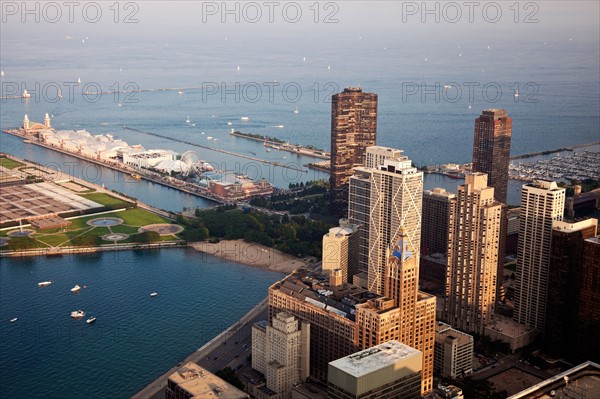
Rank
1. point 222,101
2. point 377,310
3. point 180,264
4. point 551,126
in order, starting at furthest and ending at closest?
point 222,101, point 551,126, point 180,264, point 377,310

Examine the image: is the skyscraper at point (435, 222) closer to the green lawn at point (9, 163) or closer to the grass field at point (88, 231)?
the grass field at point (88, 231)

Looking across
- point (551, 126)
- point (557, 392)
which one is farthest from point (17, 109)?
point (557, 392)

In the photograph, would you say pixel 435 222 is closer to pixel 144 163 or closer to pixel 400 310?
pixel 400 310

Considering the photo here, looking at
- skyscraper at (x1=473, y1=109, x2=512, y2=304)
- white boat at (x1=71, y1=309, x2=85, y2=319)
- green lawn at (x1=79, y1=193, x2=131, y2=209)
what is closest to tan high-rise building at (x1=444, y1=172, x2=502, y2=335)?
skyscraper at (x1=473, y1=109, x2=512, y2=304)

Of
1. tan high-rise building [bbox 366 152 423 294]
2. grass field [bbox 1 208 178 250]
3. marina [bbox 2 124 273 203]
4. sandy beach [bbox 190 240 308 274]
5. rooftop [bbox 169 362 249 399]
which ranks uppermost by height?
tan high-rise building [bbox 366 152 423 294]

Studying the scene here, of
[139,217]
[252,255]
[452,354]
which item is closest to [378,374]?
[452,354]

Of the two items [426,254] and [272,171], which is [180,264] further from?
[272,171]

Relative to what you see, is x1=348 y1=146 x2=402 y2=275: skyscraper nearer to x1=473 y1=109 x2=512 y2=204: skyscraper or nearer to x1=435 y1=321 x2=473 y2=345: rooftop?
x1=435 y1=321 x2=473 y2=345: rooftop
